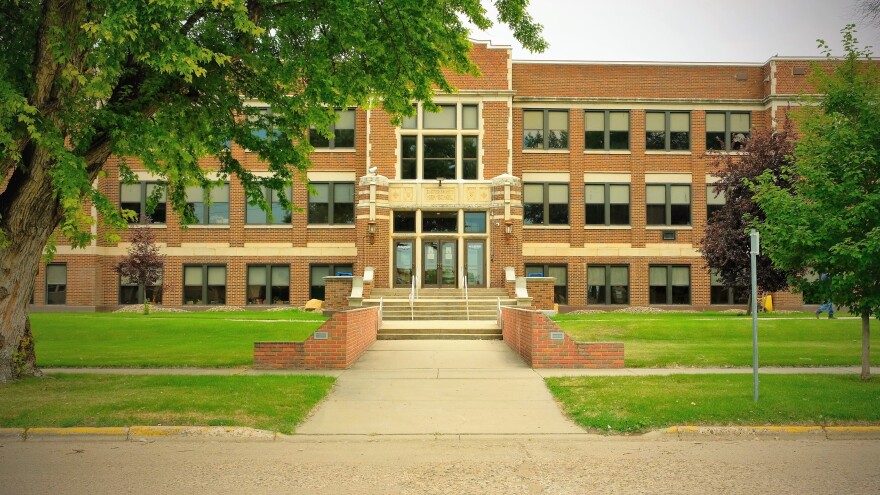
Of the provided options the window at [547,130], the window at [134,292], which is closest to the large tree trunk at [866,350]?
the window at [547,130]

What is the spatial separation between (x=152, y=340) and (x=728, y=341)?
14495mm

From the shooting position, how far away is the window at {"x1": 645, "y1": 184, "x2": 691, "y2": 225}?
3556 centimetres

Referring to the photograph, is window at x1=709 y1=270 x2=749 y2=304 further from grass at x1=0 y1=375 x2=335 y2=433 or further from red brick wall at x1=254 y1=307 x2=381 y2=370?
grass at x1=0 y1=375 x2=335 y2=433

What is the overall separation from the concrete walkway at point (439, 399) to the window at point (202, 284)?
20.1 meters

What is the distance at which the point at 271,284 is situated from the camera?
35094 mm

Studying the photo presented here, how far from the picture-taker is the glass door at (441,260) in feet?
106

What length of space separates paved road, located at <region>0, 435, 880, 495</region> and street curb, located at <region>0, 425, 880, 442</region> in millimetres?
134

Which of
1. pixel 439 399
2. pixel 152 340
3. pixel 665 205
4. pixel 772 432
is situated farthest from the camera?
pixel 665 205

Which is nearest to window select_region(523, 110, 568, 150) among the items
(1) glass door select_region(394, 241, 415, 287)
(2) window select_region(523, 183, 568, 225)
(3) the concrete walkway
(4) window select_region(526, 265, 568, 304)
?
(2) window select_region(523, 183, 568, 225)

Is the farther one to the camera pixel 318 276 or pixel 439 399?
pixel 318 276

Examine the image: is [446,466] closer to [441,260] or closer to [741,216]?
[741,216]

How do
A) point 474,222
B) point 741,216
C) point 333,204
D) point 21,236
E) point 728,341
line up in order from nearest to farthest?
point 21,236
point 728,341
point 741,216
point 474,222
point 333,204

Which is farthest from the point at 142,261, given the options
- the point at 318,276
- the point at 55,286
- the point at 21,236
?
the point at 21,236

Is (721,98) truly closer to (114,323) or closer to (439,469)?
(114,323)
